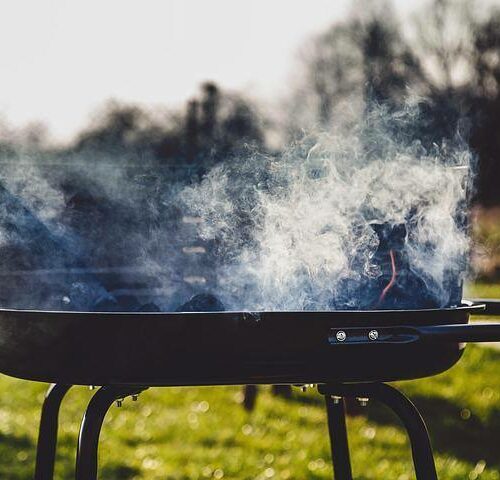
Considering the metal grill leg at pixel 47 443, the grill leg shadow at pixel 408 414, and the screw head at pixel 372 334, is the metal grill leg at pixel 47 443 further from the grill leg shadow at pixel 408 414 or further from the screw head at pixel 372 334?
the screw head at pixel 372 334

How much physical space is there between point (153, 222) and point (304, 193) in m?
0.71

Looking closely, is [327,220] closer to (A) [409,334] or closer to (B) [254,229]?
(B) [254,229]

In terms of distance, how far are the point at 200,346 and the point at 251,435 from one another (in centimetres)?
225

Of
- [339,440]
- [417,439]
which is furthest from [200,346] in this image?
[339,440]

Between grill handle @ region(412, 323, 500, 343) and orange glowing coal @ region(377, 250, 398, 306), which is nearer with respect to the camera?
grill handle @ region(412, 323, 500, 343)

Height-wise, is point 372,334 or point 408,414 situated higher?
point 372,334

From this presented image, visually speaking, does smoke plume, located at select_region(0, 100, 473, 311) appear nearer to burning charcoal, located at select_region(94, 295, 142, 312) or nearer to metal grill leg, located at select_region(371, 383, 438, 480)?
burning charcoal, located at select_region(94, 295, 142, 312)

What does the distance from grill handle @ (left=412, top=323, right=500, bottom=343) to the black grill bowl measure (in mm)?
13

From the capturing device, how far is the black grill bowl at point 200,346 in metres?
1.53

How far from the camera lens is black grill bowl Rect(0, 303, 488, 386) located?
5.02 ft

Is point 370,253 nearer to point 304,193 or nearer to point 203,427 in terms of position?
point 304,193

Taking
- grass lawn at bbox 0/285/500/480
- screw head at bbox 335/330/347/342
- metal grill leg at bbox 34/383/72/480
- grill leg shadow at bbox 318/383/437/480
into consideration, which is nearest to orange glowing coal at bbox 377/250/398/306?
grill leg shadow at bbox 318/383/437/480

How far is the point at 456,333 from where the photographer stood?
61.9 inches

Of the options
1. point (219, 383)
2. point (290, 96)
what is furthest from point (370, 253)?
A: point (290, 96)
